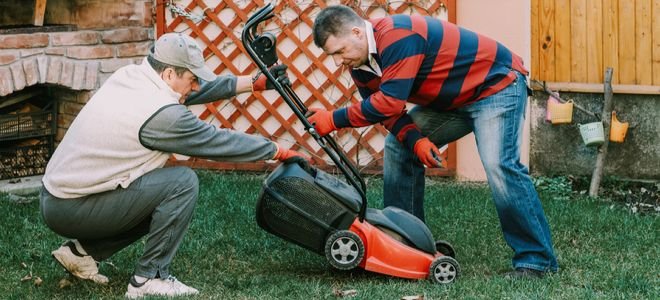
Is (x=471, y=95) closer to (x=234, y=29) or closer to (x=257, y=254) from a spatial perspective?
(x=257, y=254)

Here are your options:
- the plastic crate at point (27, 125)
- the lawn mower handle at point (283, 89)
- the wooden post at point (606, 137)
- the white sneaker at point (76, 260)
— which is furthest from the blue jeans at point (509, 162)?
the plastic crate at point (27, 125)

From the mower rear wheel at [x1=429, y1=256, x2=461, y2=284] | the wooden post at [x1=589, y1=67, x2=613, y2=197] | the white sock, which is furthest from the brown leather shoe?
the wooden post at [x1=589, y1=67, x2=613, y2=197]

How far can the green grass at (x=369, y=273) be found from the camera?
4738mm

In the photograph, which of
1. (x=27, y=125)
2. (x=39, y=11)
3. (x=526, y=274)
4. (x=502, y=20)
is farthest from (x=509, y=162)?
(x=27, y=125)

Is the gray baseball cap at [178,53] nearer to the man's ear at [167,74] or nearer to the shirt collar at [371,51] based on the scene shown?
the man's ear at [167,74]

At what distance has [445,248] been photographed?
5.11 metres

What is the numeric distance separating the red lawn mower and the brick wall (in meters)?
2.82

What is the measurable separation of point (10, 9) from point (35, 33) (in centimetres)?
37

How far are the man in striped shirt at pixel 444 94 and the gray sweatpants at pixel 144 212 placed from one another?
64 cm

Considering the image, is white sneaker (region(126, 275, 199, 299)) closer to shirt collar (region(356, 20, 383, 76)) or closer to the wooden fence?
shirt collar (region(356, 20, 383, 76))

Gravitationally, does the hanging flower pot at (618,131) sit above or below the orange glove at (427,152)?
below

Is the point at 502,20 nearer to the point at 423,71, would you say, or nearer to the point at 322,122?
the point at 423,71

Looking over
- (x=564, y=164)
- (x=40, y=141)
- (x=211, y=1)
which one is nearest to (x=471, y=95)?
(x=564, y=164)

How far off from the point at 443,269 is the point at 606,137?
8.44ft
